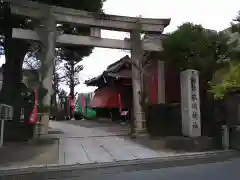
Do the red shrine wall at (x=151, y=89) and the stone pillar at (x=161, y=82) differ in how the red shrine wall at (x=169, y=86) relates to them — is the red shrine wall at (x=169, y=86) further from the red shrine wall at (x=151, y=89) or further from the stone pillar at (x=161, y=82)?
the stone pillar at (x=161, y=82)

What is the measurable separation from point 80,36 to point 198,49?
17.6ft

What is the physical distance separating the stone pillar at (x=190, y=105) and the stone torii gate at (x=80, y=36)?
218cm

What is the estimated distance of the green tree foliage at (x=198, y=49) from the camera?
11.6 metres

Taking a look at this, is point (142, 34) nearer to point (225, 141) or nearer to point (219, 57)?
point (219, 57)

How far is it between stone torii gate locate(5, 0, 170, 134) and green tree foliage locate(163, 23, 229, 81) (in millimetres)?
941

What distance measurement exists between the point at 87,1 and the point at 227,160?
9.48 metres

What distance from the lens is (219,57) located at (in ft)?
39.7

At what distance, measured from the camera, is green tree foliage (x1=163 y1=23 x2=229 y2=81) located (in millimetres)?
11617

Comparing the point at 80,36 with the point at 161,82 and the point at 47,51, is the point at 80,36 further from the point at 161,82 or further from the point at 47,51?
the point at 161,82

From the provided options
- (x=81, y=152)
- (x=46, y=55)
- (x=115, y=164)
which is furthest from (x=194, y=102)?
(x=46, y=55)

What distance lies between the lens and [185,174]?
20.5ft

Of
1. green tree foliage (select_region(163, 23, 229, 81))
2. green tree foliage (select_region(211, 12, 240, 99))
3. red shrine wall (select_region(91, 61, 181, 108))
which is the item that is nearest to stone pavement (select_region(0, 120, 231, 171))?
green tree foliage (select_region(211, 12, 240, 99))

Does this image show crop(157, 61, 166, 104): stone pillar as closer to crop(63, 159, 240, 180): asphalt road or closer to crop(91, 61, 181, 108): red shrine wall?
crop(91, 61, 181, 108): red shrine wall

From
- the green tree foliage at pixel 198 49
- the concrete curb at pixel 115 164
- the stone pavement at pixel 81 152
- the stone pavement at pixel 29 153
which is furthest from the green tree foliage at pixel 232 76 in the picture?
the stone pavement at pixel 29 153
